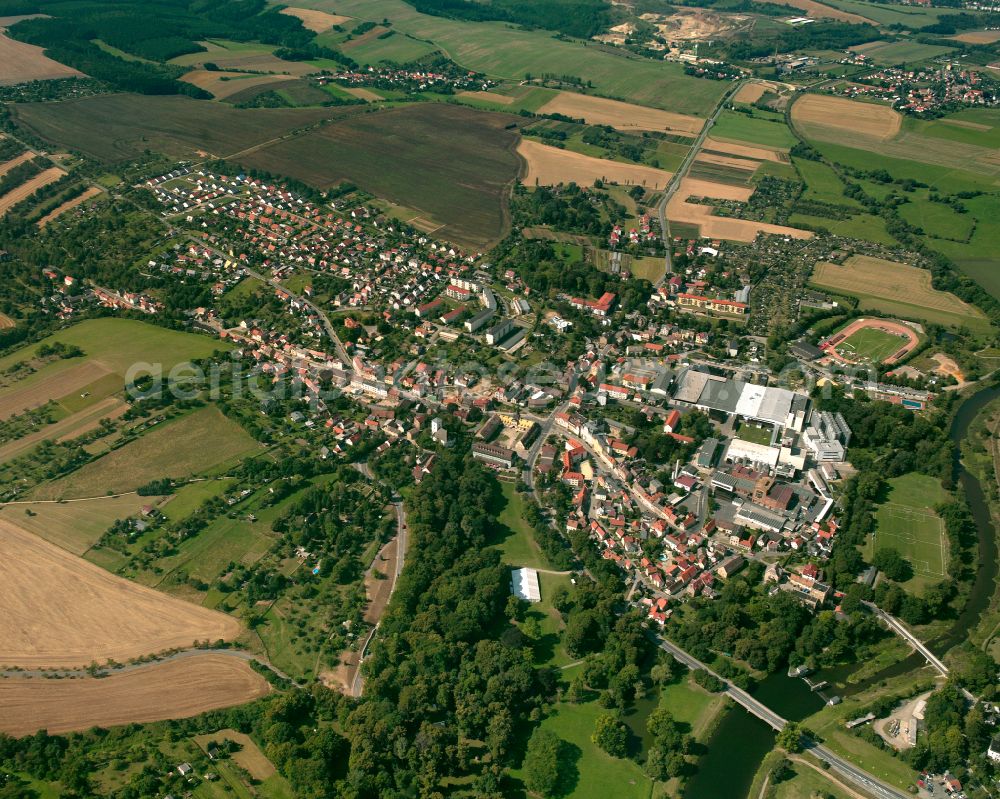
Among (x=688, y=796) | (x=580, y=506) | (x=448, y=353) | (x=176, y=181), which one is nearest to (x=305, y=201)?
(x=176, y=181)

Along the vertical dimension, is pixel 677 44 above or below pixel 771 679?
above

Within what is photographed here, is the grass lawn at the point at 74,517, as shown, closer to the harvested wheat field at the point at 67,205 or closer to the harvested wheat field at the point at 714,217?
the harvested wheat field at the point at 67,205

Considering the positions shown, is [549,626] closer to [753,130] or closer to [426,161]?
[426,161]

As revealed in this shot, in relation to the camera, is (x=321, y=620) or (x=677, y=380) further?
(x=677, y=380)

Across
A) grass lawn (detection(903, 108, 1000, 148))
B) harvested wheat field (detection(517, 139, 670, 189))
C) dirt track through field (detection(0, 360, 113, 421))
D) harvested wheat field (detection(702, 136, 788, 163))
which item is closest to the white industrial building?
dirt track through field (detection(0, 360, 113, 421))

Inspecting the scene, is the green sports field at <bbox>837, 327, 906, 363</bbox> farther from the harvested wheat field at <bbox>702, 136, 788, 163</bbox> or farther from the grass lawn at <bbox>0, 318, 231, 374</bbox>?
the grass lawn at <bbox>0, 318, 231, 374</bbox>

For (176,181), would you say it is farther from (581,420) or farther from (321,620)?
(321,620)
